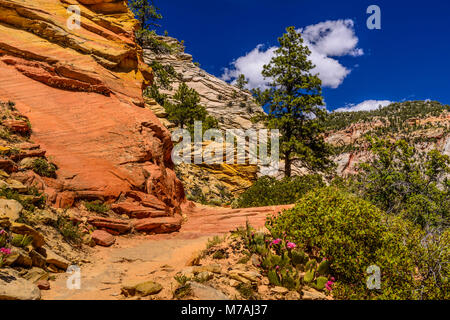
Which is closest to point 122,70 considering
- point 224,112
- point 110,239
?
point 110,239

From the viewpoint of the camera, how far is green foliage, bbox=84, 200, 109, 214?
8.73m

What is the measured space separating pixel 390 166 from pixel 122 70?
14.5 metres

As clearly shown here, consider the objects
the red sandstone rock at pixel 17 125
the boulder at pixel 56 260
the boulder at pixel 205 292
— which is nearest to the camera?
the boulder at pixel 205 292

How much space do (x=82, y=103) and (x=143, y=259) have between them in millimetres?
7794

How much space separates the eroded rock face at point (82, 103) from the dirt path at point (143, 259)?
2052mm

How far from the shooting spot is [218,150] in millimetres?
26188

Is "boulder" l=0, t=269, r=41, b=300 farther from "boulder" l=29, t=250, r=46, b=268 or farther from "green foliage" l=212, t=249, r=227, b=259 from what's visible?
"green foliage" l=212, t=249, r=227, b=259

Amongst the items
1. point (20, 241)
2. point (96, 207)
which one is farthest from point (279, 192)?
point (20, 241)

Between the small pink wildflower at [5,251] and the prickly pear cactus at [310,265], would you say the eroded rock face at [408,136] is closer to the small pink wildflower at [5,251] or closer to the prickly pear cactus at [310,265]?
the prickly pear cactus at [310,265]

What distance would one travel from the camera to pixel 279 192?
15.2 m

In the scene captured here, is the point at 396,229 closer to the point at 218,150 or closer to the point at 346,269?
the point at 346,269

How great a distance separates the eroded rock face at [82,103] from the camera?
9789 millimetres

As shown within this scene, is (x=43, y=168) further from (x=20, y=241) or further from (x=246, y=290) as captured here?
(x=246, y=290)

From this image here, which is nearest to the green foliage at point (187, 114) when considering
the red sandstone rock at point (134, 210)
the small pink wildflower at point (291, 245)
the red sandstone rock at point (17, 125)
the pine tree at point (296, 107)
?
the pine tree at point (296, 107)
